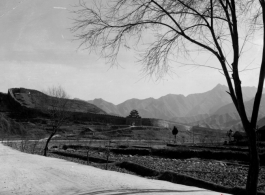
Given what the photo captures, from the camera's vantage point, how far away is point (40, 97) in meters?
86.4

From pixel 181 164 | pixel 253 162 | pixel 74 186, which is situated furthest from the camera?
pixel 181 164

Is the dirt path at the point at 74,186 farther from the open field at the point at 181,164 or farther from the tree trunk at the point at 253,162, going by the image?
the open field at the point at 181,164

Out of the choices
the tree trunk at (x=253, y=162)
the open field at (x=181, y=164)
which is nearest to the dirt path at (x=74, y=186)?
the tree trunk at (x=253, y=162)

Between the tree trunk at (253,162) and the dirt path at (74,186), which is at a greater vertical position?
the tree trunk at (253,162)

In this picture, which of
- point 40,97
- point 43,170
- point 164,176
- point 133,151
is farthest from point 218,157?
point 40,97

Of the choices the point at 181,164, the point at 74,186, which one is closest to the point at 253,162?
the point at 74,186

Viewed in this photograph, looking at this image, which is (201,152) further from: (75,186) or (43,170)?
(75,186)

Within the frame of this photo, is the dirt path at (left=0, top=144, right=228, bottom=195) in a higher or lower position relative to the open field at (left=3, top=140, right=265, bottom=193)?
higher

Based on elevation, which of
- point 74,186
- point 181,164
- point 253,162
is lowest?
point 181,164

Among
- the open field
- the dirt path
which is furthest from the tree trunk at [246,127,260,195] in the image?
the open field

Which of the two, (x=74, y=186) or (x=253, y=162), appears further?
(x=74, y=186)

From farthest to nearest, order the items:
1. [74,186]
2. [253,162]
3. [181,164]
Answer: [181,164], [74,186], [253,162]

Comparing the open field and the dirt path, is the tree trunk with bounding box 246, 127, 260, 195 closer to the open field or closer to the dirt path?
the dirt path

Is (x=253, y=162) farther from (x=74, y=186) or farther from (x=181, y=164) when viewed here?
(x=181, y=164)
